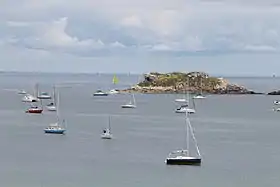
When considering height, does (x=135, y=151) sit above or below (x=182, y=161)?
below

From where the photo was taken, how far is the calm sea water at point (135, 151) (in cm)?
6094

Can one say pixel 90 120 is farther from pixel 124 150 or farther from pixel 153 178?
pixel 153 178

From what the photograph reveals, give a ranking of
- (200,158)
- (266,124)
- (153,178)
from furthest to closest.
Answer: (266,124), (200,158), (153,178)

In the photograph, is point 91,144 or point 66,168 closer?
point 66,168

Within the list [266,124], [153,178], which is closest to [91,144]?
[153,178]

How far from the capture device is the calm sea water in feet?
200

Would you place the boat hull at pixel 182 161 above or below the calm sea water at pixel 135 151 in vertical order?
above

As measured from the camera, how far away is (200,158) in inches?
→ 2781

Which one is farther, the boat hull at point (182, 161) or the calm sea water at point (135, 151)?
the boat hull at point (182, 161)

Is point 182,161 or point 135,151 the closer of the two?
point 182,161

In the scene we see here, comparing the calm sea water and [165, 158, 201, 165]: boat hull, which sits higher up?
[165, 158, 201, 165]: boat hull

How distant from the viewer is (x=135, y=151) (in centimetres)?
7825

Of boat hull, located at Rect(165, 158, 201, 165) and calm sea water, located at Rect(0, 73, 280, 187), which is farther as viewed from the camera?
boat hull, located at Rect(165, 158, 201, 165)

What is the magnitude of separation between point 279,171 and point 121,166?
15148 mm
